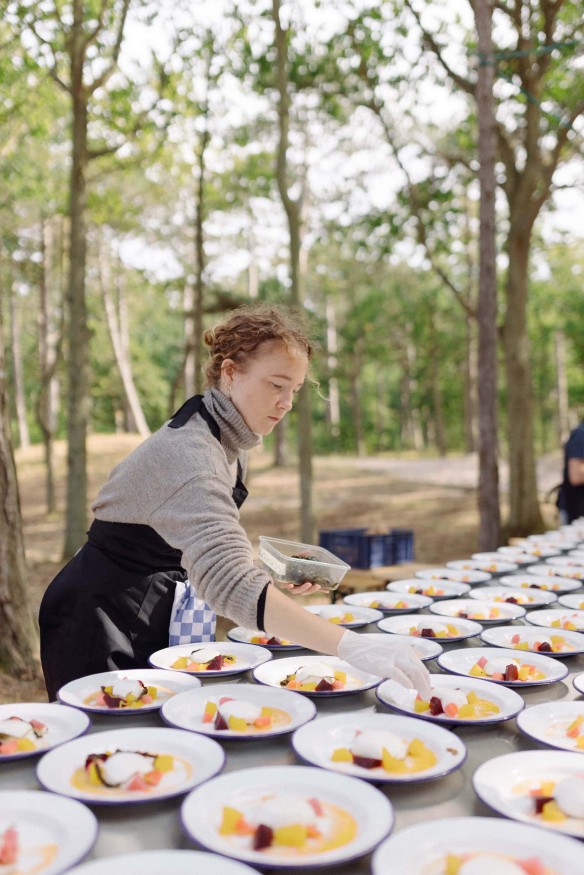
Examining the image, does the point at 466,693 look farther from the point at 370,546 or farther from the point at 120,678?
the point at 370,546

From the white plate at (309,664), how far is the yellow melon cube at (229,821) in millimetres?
590

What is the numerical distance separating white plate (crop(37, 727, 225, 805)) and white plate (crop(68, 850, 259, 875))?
170 millimetres

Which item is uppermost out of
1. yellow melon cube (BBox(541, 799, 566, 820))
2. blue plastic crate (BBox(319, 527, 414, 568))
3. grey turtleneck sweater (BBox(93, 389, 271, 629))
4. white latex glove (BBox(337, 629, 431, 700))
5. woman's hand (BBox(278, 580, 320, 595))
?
grey turtleneck sweater (BBox(93, 389, 271, 629))

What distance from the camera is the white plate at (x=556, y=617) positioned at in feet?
7.73

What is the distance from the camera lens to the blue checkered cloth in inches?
88.4

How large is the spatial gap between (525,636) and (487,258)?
4.55 meters

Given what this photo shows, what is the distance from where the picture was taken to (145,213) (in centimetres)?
1981

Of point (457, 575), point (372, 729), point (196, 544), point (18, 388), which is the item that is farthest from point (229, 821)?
point (18, 388)

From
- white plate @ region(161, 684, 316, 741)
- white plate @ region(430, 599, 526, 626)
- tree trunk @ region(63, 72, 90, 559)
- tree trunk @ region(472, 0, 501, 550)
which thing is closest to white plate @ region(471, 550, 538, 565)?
white plate @ region(430, 599, 526, 626)

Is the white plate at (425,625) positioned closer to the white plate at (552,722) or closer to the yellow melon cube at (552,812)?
the white plate at (552,722)

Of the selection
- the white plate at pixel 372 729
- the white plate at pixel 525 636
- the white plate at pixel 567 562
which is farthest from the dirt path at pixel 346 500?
the white plate at pixel 372 729

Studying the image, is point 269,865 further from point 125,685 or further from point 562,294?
point 562,294

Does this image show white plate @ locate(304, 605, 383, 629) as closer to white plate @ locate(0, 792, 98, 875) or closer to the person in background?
white plate @ locate(0, 792, 98, 875)

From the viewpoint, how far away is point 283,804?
1153 millimetres
